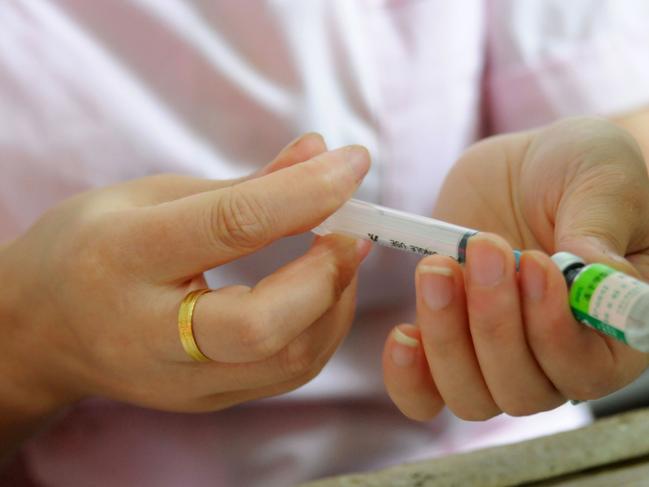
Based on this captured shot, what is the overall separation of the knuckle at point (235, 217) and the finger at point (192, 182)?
0.20 ft

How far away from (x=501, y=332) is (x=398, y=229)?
0.10 m

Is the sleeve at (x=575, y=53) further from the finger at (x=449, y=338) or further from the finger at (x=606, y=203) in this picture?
the finger at (x=449, y=338)

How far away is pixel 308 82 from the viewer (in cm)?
61

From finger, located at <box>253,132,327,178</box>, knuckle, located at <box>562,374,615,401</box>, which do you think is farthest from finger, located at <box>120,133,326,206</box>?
knuckle, located at <box>562,374,615,401</box>

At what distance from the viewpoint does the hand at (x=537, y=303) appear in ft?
1.29

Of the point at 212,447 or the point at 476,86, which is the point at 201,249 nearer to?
the point at 212,447

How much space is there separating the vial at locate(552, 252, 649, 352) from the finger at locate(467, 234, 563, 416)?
31 millimetres

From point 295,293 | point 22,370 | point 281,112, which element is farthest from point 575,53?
point 22,370

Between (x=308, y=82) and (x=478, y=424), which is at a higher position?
(x=308, y=82)

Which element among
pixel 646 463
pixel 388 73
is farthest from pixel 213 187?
pixel 646 463

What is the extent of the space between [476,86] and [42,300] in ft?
1.36

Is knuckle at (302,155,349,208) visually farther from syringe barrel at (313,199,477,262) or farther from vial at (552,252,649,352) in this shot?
vial at (552,252,649,352)

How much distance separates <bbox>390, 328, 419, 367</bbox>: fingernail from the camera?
1.54ft

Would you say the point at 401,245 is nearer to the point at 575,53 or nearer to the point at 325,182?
the point at 325,182
